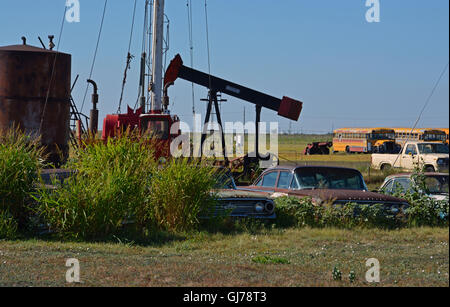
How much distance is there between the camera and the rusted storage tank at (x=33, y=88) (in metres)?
16.3

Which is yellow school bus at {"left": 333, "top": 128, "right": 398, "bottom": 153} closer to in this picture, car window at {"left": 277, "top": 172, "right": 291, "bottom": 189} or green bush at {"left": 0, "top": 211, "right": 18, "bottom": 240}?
car window at {"left": 277, "top": 172, "right": 291, "bottom": 189}

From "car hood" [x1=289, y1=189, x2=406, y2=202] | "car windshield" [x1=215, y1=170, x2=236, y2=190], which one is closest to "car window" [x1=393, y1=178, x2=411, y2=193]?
"car hood" [x1=289, y1=189, x2=406, y2=202]

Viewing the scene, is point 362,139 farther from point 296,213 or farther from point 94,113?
point 296,213

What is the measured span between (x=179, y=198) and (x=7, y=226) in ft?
8.90

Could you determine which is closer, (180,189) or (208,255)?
(208,255)

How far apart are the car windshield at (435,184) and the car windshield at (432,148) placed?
1824cm

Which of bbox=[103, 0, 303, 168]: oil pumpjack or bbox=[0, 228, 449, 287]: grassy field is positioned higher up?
bbox=[103, 0, 303, 168]: oil pumpjack

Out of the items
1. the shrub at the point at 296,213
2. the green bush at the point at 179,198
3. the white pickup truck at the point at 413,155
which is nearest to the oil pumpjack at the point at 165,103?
the green bush at the point at 179,198

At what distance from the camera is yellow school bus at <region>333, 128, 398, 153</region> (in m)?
65.1

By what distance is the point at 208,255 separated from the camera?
360 inches
